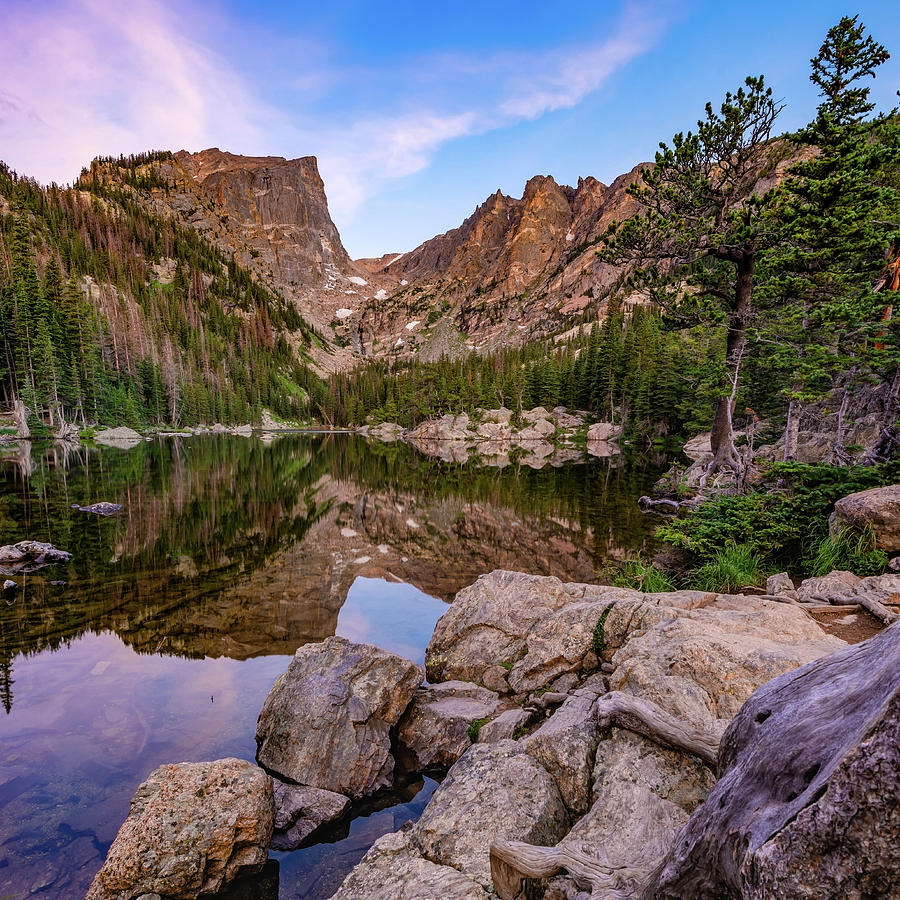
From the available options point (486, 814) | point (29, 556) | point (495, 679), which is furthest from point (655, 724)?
point (29, 556)

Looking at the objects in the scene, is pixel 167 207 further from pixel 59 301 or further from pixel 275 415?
pixel 59 301

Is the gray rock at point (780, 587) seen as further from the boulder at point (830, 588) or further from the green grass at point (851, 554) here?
the green grass at point (851, 554)

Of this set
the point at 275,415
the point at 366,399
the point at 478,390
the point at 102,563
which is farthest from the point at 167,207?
the point at 102,563

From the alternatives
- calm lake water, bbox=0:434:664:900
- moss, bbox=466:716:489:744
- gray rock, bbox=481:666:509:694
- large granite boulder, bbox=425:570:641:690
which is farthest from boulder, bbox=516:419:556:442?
moss, bbox=466:716:489:744

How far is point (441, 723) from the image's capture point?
7.77 m

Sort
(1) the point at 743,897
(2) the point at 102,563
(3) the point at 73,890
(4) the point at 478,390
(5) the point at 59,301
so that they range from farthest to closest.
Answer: (4) the point at 478,390, (5) the point at 59,301, (2) the point at 102,563, (3) the point at 73,890, (1) the point at 743,897

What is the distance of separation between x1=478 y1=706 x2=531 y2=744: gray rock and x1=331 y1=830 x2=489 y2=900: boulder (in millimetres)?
2171

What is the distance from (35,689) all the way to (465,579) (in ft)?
35.7

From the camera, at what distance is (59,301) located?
74500mm

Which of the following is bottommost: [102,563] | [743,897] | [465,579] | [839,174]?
[465,579]

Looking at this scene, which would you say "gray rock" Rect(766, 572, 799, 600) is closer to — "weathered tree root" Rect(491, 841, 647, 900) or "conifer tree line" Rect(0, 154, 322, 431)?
"weathered tree root" Rect(491, 841, 647, 900)

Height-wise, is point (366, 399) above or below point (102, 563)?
above

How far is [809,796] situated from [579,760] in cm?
Result: 354

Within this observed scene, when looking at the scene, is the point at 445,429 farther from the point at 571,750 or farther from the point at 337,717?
the point at 571,750
